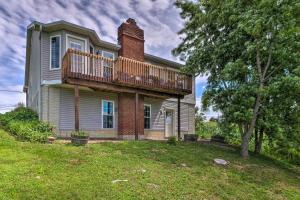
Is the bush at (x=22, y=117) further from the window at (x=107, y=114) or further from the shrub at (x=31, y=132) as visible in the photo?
the window at (x=107, y=114)

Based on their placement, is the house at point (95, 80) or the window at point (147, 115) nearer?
the house at point (95, 80)

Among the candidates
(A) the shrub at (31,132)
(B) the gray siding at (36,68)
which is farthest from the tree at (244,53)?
(B) the gray siding at (36,68)

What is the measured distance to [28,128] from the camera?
1152cm

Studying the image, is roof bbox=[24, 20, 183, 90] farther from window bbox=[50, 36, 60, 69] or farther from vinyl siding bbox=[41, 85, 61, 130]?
vinyl siding bbox=[41, 85, 61, 130]

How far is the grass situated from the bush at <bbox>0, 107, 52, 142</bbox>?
1198 mm

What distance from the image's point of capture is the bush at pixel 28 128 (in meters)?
10.8

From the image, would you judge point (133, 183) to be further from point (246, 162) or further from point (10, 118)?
point (10, 118)

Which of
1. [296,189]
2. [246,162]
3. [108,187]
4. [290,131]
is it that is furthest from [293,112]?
[108,187]

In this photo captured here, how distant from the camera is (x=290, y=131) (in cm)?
1188

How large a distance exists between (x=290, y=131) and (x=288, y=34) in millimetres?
4174

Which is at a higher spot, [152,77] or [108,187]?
[152,77]

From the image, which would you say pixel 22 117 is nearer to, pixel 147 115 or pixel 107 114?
pixel 107 114

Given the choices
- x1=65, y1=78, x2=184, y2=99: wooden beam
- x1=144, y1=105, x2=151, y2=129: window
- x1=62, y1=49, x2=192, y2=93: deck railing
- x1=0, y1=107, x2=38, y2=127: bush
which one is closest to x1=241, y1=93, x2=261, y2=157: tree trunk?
x1=62, y1=49, x2=192, y2=93: deck railing

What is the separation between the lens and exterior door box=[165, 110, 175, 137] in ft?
65.4
